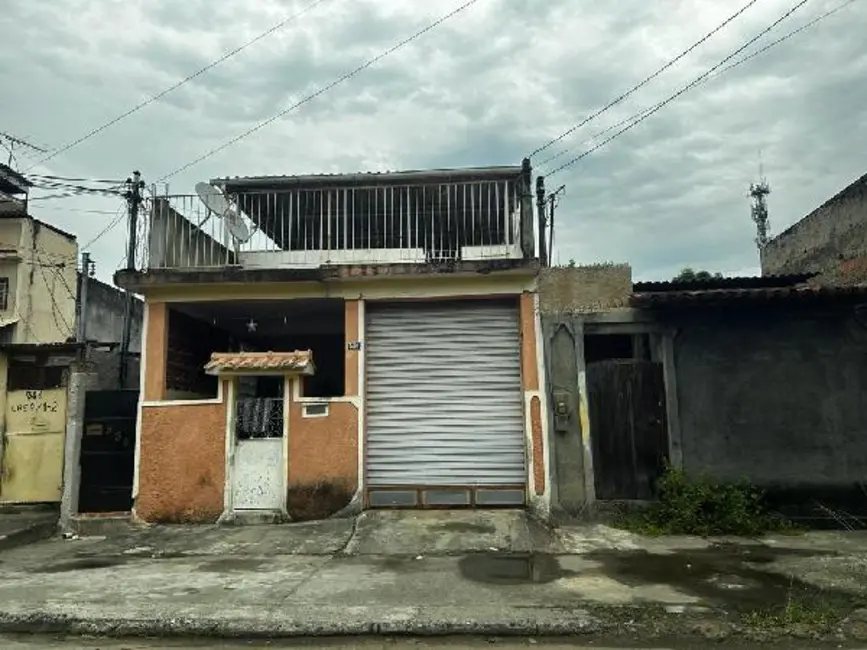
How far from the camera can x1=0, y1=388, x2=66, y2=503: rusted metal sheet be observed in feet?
35.7

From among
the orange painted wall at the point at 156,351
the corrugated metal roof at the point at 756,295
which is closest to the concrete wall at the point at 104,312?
the orange painted wall at the point at 156,351

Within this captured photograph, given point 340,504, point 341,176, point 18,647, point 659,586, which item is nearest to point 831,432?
point 659,586

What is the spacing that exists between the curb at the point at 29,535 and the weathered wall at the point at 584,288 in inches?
310

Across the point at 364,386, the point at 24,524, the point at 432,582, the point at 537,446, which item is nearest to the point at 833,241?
the point at 537,446

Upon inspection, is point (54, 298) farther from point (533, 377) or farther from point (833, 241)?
point (833, 241)

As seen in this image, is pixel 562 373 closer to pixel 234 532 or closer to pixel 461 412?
pixel 461 412

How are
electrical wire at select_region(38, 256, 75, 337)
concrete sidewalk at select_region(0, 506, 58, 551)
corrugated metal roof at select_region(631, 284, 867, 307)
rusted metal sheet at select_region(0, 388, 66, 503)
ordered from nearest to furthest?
corrugated metal roof at select_region(631, 284, 867, 307) < concrete sidewalk at select_region(0, 506, 58, 551) < rusted metal sheet at select_region(0, 388, 66, 503) < electrical wire at select_region(38, 256, 75, 337)

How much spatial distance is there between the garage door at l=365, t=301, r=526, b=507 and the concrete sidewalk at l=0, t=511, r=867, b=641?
2.06ft

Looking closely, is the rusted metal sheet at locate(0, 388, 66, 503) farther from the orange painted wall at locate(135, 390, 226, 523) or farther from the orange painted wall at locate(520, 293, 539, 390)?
the orange painted wall at locate(520, 293, 539, 390)

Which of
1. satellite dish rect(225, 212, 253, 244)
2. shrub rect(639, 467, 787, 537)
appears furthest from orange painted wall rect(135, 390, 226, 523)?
shrub rect(639, 467, 787, 537)

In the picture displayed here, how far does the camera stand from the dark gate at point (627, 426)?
8.99 meters

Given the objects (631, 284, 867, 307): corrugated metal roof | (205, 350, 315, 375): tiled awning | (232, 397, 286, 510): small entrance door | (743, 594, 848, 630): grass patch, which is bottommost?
(743, 594, 848, 630): grass patch

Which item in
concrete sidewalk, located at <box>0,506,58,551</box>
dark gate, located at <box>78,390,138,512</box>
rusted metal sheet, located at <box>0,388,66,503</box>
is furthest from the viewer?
rusted metal sheet, located at <box>0,388,66,503</box>

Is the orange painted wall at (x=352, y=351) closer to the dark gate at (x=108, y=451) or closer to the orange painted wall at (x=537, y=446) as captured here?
the orange painted wall at (x=537, y=446)
